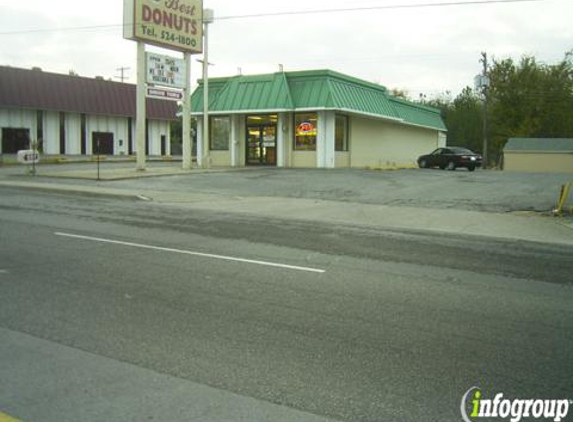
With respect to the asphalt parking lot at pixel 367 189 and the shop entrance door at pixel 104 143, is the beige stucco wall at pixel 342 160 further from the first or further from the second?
the shop entrance door at pixel 104 143

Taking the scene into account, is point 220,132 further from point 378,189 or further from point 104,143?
point 104,143

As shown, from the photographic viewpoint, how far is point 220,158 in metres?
35.5

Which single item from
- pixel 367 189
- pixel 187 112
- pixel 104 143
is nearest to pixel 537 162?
pixel 187 112

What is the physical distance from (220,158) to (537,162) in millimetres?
34789

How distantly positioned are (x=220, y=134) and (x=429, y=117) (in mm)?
20638

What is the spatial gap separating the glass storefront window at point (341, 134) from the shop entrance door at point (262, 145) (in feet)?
11.9

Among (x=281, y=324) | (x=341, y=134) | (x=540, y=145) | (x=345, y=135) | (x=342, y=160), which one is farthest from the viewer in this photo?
(x=540, y=145)

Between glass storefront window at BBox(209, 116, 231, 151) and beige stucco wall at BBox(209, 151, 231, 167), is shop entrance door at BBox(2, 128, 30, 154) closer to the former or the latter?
glass storefront window at BBox(209, 116, 231, 151)

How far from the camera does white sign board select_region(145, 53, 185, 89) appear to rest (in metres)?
26.4

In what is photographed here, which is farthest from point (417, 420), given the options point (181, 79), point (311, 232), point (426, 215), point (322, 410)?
point (181, 79)

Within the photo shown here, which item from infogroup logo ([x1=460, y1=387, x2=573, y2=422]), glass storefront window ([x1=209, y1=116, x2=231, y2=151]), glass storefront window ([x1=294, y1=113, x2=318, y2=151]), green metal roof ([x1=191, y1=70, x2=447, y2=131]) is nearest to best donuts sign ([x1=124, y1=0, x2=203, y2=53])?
green metal roof ([x1=191, y1=70, x2=447, y2=131])

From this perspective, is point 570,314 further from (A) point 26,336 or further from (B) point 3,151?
(B) point 3,151

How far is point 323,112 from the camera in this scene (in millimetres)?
31719

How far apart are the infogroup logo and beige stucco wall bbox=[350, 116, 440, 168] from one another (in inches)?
1226
